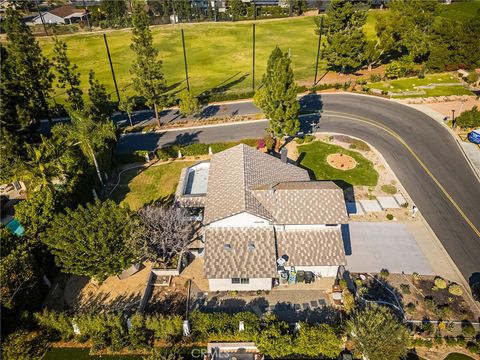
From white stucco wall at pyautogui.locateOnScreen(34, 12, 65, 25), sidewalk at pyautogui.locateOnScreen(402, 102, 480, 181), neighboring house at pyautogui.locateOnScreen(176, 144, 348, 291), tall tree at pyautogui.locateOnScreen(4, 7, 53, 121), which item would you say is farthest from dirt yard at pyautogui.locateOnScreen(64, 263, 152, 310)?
white stucco wall at pyautogui.locateOnScreen(34, 12, 65, 25)

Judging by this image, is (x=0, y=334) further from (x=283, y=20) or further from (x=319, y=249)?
(x=283, y=20)

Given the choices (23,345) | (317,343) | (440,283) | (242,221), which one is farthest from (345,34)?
(23,345)

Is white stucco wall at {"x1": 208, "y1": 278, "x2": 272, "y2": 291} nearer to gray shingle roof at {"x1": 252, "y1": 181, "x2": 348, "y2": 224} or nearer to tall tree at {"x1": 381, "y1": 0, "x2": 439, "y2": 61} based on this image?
gray shingle roof at {"x1": 252, "y1": 181, "x2": 348, "y2": 224}

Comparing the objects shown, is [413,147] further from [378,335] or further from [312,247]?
[378,335]


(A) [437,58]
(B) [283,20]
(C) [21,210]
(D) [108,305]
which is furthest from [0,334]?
(B) [283,20]

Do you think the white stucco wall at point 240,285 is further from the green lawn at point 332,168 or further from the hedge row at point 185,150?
the hedge row at point 185,150

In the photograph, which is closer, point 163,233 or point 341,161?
point 163,233
